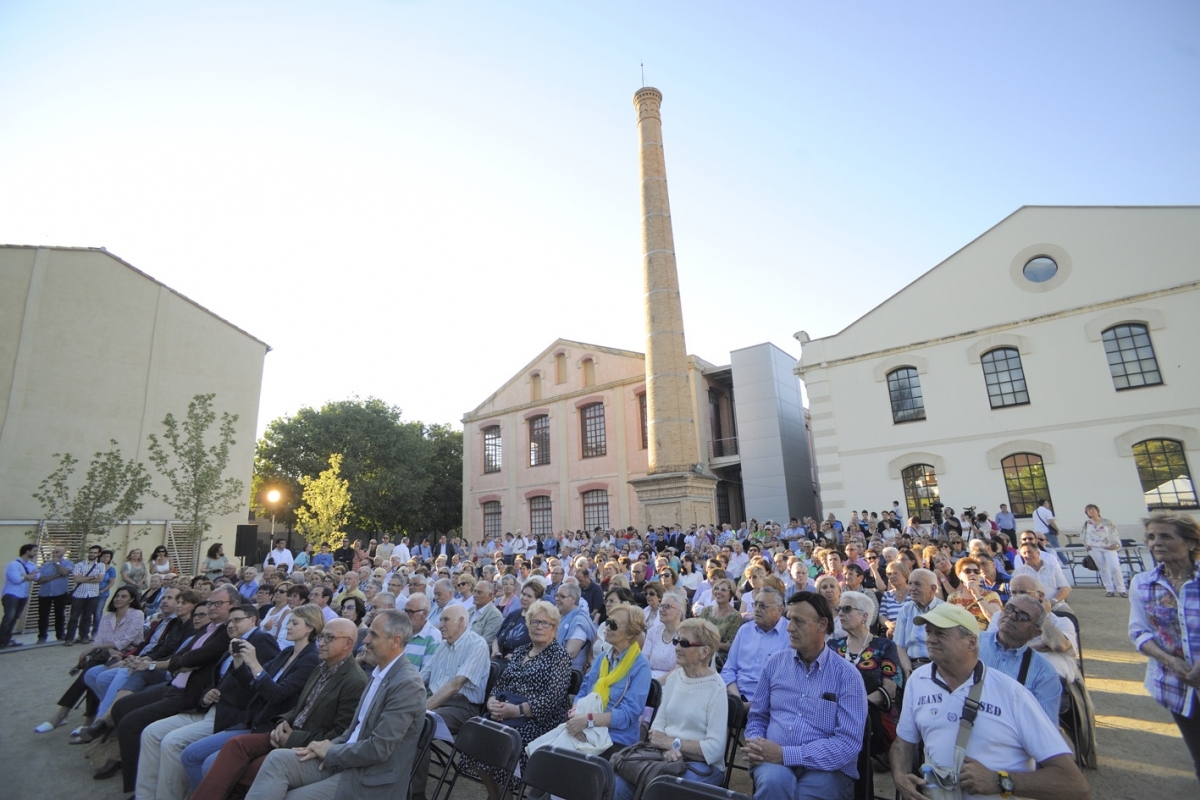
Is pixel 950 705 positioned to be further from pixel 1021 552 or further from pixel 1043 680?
pixel 1021 552

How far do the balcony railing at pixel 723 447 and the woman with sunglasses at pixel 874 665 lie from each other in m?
17.9

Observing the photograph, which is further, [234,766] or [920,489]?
[920,489]

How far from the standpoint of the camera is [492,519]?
84.1ft

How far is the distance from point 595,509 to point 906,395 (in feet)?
38.0

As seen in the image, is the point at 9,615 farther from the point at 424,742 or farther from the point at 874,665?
the point at 874,665

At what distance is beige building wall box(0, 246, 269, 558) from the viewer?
45.9 feet

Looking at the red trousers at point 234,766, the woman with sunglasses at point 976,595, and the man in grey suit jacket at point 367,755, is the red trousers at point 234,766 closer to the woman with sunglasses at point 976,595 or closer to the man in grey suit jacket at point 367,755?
the man in grey suit jacket at point 367,755

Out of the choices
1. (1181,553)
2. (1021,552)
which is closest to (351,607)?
(1181,553)

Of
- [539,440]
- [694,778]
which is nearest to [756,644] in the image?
[694,778]

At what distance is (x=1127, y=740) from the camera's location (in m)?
4.33

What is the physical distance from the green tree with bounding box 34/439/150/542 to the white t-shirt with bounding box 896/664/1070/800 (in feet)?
52.8

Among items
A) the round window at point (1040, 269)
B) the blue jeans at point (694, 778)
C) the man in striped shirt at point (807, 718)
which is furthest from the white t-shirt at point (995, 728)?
the round window at point (1040, 269)

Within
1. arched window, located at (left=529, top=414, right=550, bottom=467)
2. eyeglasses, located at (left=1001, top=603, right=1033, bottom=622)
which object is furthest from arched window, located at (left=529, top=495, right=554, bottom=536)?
eyeglasses, located at (left=1001, top=603, right=1033, bottom=622)

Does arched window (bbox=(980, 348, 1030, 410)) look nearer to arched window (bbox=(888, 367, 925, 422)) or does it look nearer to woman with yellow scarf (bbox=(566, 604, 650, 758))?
arched window (bbox=(888, 367, 925, 422))
